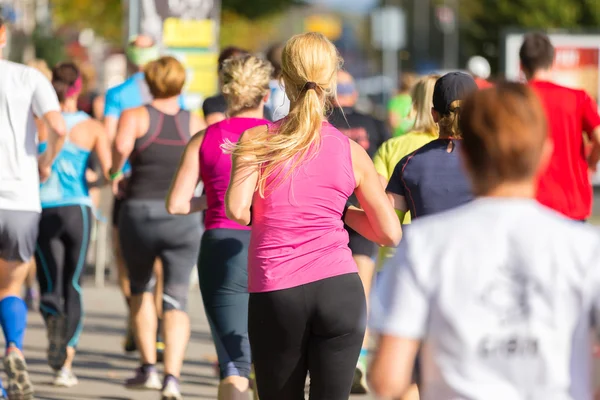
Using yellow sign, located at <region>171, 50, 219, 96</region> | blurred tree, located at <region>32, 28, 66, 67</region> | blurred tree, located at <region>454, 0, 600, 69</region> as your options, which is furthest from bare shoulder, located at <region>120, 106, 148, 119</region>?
blurred tree, located at <region>454, 0, 600, 69</region>

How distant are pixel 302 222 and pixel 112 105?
4551 millimetres

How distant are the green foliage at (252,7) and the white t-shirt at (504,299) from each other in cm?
3959

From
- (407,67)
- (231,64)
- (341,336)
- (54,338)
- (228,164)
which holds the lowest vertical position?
(407,67)

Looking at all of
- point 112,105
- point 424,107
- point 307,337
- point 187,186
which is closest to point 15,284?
point 187,186

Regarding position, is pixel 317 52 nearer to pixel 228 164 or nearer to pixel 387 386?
pixel 228 164

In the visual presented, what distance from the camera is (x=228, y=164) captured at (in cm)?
566

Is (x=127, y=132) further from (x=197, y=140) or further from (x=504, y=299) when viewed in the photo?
(x=504, y=299)

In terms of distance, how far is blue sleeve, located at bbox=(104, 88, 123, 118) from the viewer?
860 centimetres

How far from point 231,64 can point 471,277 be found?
128 inches

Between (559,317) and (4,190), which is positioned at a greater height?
(559,317)

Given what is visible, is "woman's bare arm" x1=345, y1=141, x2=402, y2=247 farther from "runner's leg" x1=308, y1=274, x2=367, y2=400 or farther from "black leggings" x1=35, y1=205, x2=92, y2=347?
"black leggings" x1=35, y1=205, x2=92, y2=347

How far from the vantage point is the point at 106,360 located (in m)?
8.91

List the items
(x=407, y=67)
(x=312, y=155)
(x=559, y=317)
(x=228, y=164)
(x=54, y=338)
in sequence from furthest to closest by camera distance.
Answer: (x=407, y=67), (x=54, y=338), (x=228, y=164), (x=312, y=155), (x=559, y=317)

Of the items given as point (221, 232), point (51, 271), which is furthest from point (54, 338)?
point (221, 232)
